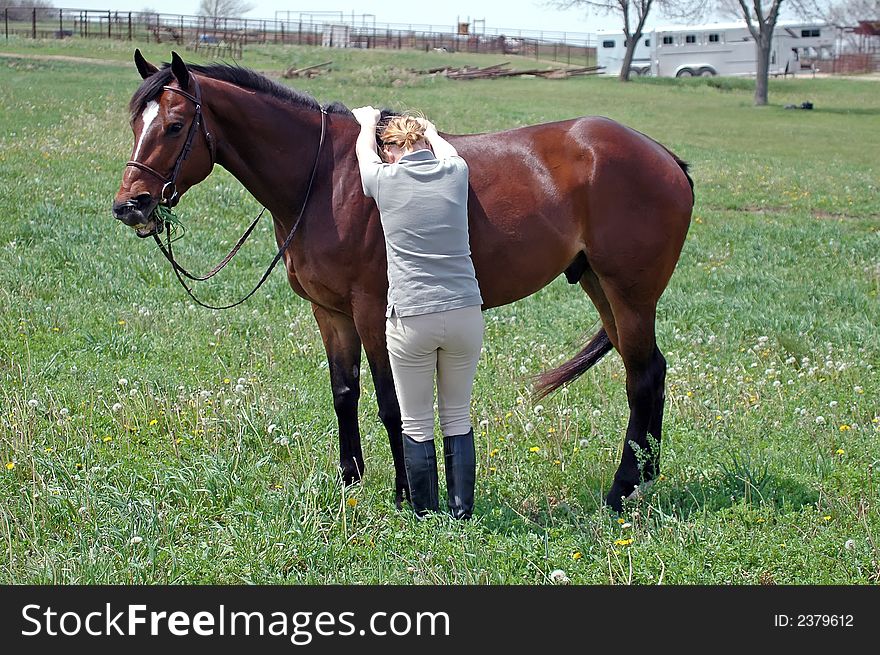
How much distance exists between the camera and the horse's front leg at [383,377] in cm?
473

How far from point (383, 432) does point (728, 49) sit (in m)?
56.9

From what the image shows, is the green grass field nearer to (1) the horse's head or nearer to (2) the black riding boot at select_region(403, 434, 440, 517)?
(2) the black riding boot at select_region(403, 434, 440, 517)

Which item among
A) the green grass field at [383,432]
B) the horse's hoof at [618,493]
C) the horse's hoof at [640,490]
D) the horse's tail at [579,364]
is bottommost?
the horse's hoof at [618,493]

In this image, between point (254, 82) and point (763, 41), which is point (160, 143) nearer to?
point (254, 82)

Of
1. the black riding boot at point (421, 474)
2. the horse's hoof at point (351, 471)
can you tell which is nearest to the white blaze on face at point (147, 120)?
the black riding boot at point (421, 474)

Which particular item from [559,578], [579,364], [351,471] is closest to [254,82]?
[351,471]

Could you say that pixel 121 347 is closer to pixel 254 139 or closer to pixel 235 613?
pixel 254 139

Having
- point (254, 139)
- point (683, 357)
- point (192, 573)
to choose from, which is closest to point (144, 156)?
point (254, 139)

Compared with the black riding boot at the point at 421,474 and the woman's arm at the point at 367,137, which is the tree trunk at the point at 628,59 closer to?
the woman's arm at the point at 367,137

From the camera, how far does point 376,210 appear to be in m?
4.75

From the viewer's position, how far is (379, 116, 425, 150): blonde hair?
432cm

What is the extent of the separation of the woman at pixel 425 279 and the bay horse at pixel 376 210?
1.18ft

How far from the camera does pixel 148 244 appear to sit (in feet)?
35.3

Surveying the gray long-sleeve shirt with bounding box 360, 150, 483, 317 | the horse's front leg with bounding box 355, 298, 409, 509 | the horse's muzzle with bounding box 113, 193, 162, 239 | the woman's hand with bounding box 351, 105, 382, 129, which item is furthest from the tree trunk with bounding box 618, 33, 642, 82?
the horse's muzzle with bounding box 113, 193, 162, 239
